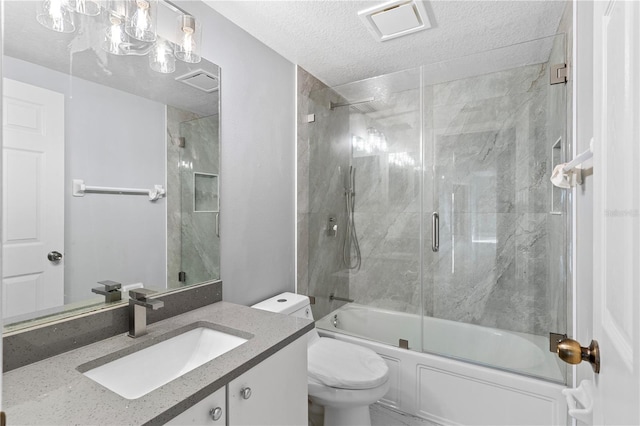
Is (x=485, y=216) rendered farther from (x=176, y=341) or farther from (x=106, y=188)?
(x=106, y=188)

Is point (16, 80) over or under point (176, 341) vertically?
over

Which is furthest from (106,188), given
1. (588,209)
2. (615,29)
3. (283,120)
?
(588,209)

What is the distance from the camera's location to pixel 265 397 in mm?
1091

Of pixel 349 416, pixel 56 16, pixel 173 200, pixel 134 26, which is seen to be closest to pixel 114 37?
pixel 134 26

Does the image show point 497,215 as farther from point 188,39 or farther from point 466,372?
point 188,39

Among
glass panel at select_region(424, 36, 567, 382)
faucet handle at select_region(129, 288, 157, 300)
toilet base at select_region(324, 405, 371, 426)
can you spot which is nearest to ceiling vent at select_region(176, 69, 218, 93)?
faucet handle at select_region(129, 288, 157, 300)

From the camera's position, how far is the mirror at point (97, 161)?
3.33 ft

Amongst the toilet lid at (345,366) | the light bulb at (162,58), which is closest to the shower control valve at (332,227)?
the toilet lid at (345,366)

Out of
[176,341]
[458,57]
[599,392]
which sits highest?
[458,57]

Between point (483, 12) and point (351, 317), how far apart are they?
225cm

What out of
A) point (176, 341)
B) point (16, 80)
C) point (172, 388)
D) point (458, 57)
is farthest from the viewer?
point (458, 57)

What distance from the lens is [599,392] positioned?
26.0 inches

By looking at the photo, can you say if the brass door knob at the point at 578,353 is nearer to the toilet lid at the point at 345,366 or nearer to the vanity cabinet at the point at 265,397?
the vanity cabinet at the point at 265,397

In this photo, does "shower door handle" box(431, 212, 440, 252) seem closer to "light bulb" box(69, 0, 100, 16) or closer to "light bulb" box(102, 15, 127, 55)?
"light bulb" box(102, 15, 127, 55)
